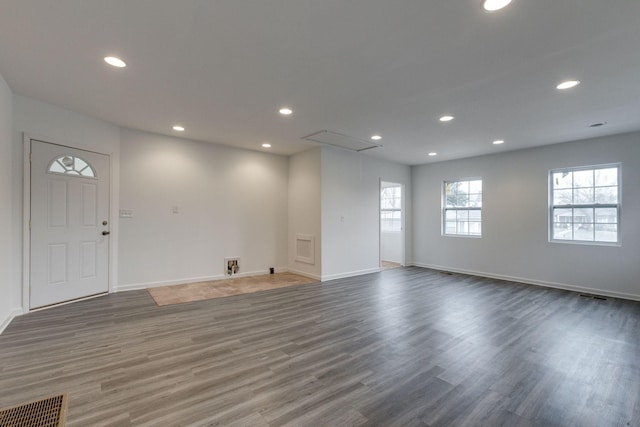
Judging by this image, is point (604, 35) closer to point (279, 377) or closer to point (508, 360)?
point (508, 360)

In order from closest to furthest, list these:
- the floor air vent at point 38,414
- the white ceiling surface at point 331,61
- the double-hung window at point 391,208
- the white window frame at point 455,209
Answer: the floor air vent at point 38,414, the white ceiling surface at point 331,61, the white window frame at point 455,209, the double-hung window at point 391,208

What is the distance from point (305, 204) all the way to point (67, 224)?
12.8 ft

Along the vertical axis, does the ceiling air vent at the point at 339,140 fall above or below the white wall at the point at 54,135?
above

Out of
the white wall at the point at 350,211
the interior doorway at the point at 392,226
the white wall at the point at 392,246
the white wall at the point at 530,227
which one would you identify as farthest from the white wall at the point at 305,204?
the white wall at the point at 530,227

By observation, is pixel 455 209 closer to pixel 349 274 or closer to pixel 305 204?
pixel 349 274

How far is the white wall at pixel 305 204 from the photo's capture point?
5.91 metres

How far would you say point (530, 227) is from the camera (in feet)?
19.0

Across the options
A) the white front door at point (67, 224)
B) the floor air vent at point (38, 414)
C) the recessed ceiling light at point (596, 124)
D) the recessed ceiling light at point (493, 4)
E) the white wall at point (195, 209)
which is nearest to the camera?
the floor air vent at point (38, 414)

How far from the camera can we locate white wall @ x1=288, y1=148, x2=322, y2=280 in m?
5.91

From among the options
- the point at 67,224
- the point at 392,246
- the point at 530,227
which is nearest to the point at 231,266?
the point at 67,224

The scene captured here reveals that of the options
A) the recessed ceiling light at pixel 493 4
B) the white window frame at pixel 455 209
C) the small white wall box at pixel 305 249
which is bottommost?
the small white wall box at pixel 305 249

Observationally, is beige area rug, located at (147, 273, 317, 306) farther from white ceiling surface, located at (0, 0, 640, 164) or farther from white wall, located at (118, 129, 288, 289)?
white ceiling surface, located at (0, 0, 640, 164)

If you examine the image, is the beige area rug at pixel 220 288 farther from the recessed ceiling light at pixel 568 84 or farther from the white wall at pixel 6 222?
the recessed ceiling light at pixel 568 84

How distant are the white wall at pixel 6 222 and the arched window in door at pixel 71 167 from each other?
487 mm
